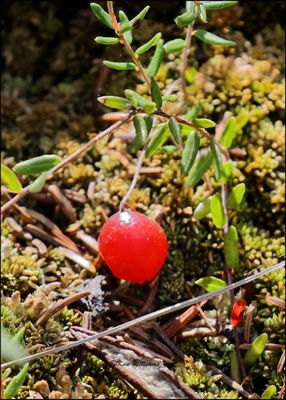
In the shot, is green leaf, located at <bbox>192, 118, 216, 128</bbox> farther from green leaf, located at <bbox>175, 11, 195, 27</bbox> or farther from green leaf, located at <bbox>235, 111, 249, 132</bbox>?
green leaf, located at <bbox>235, 111, 249, 132</bbox>

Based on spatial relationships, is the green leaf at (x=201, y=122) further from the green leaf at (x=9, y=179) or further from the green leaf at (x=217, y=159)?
the green leaf at (x=9, y=179)

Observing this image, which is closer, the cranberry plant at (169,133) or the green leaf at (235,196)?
the cranberry plant at (169,133)

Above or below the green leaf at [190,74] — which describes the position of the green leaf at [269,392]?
below

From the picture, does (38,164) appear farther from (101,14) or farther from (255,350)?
(255,350)

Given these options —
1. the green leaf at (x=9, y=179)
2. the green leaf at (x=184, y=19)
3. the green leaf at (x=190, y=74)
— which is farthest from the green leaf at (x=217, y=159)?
the green leaf at (x=9, y=179)

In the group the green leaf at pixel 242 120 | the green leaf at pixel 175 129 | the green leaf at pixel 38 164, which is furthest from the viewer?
the green leaf at pixel 242 120

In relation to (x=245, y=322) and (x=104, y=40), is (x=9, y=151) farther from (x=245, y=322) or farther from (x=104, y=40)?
(x=245, y=322)

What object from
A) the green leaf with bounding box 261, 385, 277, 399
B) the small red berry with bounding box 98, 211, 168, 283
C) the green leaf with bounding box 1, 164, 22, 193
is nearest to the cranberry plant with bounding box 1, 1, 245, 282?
the green leaf with bounding box 1, 164, 22, 193
